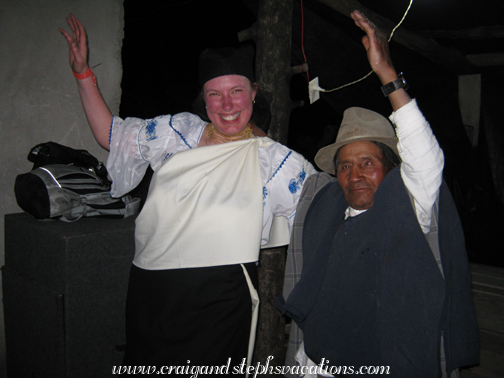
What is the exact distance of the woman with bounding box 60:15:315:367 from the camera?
168cm

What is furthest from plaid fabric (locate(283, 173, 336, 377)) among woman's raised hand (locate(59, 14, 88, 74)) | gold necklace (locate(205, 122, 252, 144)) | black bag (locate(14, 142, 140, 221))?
woman's raised hand (locate(59, 14, 88, 74))

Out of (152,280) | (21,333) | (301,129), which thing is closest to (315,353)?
(152,280)

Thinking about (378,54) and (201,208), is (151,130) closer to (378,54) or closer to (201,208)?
(201,208)

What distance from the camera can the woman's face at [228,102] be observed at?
6.16ft

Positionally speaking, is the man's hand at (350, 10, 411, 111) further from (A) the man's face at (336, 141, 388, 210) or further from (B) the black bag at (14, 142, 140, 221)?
A: (B) the black bag at (14, 142, 140, 221)

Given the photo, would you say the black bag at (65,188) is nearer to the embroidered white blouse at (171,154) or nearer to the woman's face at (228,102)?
the embroidered white blouse at (171,154)

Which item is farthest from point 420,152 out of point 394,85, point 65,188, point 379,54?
point 65,188

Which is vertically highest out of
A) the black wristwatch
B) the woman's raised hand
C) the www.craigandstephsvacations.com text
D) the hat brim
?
the woman's raised hand

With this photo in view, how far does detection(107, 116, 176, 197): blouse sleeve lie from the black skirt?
1.93 feet

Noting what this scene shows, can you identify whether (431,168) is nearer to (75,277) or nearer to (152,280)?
(152,280)

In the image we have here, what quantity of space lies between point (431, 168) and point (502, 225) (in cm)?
593

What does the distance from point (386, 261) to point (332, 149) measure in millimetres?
647

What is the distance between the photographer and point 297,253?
180 cm

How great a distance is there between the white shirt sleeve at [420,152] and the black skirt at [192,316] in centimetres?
88
